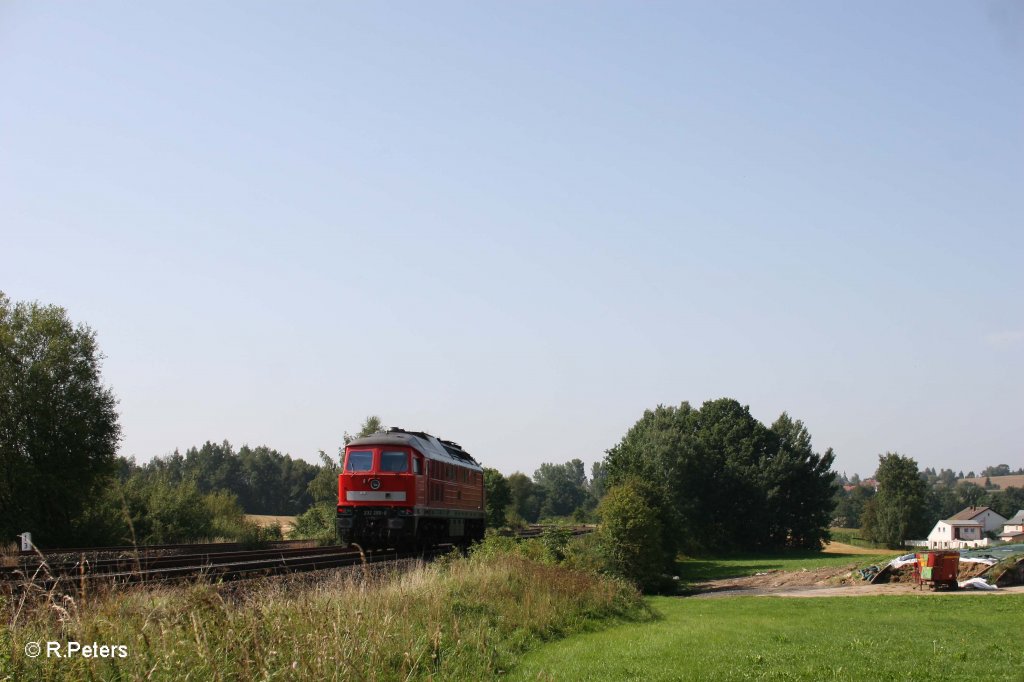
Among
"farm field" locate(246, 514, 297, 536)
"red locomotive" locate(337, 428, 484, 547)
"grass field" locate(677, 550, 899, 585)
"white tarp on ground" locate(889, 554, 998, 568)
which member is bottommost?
"grass field" locate(677, 550, 899, 585)

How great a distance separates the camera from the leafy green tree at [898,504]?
3497 inches

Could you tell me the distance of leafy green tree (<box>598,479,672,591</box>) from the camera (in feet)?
126

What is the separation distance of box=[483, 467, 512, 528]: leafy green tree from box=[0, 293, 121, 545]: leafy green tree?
27611 millimetres

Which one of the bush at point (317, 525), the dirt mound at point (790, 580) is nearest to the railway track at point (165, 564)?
the bush at point (317, 525)

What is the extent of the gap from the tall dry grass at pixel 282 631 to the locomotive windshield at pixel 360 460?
985cm

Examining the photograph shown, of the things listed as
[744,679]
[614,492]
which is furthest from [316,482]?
[744,679]

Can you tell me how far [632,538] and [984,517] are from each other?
101106mm

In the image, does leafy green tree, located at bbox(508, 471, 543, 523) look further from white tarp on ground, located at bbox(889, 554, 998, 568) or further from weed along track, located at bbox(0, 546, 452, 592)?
weed along track, located at bbox(0, 546, 452, 592)

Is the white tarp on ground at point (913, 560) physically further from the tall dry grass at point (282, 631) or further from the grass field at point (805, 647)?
the tall dry grass at point (282, 631)

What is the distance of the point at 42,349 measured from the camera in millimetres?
41312

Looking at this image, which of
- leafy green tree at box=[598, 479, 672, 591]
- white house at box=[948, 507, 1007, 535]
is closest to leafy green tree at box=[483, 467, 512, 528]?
leafy green tree at box=[598, 479, 672, 591]

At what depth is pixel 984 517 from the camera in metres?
120

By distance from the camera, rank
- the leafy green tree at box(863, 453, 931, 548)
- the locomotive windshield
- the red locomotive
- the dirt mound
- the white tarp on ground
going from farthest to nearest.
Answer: the leafy green tree at box(863, 453, 931, 548) → the dirt mound → the white tarp on ground → the locomotive windshield → the red locomotive

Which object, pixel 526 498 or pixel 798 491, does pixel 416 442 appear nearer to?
pixel 798 491
